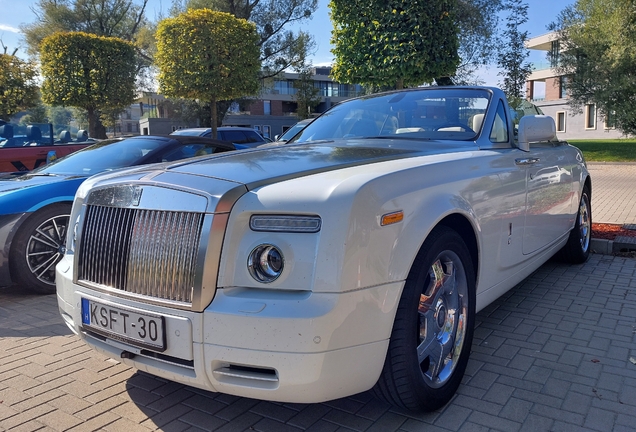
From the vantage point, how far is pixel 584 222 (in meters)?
5.73

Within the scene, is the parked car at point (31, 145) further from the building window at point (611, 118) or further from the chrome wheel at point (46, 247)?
the building window at point (611, 118)

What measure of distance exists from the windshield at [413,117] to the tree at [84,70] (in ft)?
65.4

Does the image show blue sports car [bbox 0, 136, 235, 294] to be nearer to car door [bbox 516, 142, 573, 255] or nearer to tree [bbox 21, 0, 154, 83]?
car door [bbox 516, 142, 573, 255]

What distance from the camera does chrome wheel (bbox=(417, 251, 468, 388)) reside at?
8.68 ft

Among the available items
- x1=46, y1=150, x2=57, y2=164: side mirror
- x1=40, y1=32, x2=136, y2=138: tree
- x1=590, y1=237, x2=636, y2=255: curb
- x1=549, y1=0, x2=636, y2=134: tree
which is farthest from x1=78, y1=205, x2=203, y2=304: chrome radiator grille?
x1=549, y1=0, x2=636, y2=134: tree

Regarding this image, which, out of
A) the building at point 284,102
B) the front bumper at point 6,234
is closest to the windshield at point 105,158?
the front bumper at point 6,234

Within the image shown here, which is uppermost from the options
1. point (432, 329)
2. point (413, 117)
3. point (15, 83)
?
point (15, 83)

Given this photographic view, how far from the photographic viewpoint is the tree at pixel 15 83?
2383 centimetres

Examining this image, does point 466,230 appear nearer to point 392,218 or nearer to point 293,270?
point 392,218

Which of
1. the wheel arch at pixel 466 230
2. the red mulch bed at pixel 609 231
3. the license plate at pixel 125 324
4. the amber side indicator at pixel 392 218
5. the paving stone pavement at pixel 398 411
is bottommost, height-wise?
the paving stone pavement at pixel 398 411

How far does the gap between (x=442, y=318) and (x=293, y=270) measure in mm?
1110

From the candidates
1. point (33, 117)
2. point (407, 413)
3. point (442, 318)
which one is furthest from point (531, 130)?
point (33, 117)

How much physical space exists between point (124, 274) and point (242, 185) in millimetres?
736

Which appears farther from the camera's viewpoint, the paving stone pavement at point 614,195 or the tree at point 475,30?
the tree at point 475,30
